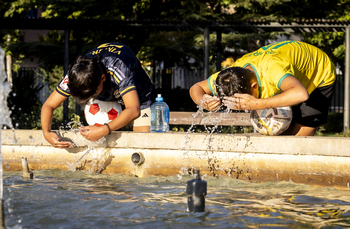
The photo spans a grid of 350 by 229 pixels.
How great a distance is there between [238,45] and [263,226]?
16338mm

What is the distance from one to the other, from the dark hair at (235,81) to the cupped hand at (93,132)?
4.67ft

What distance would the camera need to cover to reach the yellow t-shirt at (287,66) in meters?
4.47

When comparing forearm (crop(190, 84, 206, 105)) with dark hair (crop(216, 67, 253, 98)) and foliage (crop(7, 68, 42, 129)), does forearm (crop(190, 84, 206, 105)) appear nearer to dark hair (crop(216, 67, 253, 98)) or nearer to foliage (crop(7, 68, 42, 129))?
dark hair (crop(216, 67, 253, 98))

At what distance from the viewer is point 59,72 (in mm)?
18219

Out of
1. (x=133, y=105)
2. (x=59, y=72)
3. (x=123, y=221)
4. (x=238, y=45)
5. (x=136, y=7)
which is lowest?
(x=123, y=221)

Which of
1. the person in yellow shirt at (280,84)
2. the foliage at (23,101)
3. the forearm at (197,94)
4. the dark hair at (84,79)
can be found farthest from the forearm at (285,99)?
the foliage at (23,101)

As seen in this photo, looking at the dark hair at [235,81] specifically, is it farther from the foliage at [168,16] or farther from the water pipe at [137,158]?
the foliage at [168,16]

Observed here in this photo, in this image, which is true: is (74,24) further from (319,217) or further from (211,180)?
(319,217)

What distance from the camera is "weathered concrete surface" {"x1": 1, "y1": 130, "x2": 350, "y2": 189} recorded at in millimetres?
4500

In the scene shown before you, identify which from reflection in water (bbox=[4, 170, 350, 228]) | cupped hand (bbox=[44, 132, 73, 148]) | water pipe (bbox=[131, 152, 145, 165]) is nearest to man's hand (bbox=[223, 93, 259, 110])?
reflection in water (bbox=[4, 170, 350, 228])

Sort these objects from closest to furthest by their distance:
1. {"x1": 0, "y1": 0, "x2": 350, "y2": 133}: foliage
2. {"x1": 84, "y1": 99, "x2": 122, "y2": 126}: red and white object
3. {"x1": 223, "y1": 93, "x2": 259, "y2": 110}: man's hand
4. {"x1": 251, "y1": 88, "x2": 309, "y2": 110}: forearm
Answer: {"x1": 251, "y1": 88, "x2": 309, "y2": 110}: forearm → {"x1": 223, "y1": 93, "x2": 259, "y2": 110}: man's hand → {"x1": 84, "y1": 99, "x2": 122, "y2": 126}: red and white object → {"x1": 0, "y1": 0, "x2": 350, "y2": 133}: foliage

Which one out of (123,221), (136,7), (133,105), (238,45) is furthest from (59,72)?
(123,221)

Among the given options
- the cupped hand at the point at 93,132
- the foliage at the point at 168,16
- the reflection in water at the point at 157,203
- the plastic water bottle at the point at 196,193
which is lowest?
the reflection in water at the point at 157,203

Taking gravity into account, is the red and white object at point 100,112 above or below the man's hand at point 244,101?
below
